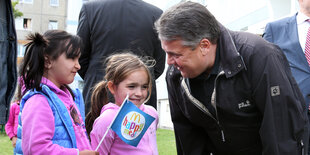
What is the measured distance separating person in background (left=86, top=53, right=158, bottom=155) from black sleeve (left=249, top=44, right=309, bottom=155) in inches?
35.7

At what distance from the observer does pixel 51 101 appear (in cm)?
273


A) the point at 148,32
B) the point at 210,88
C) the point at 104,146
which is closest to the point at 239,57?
the point at 210,88

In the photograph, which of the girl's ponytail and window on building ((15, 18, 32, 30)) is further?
window on building ((15, 18, 32, 30))

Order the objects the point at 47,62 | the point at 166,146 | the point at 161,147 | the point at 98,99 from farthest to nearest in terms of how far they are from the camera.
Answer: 1. the point at 166,146
2. the point at 161,147
3. the point at 98,99
4. the point at 47,62

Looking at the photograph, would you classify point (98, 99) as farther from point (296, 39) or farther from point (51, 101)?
Result: point (296, 39)

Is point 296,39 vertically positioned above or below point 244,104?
above

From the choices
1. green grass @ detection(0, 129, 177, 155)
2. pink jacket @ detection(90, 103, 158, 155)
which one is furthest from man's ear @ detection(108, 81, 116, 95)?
green grass @ detection(0, 129, 177, 155)

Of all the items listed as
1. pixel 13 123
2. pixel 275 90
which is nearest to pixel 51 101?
pixel 275 90

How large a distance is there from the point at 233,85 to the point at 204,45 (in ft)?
1.03

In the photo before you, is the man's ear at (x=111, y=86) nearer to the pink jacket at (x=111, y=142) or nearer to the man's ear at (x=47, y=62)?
the pink jacket at (x=111, y=142)

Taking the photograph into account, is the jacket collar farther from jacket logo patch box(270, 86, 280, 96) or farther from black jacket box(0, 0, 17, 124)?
black jacket box(0, 0, 17, 124)

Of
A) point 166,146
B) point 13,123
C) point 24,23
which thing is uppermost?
point 13,123

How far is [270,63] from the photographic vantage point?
8.21 feet

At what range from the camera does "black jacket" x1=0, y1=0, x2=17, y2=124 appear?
2559 millimetres
